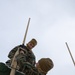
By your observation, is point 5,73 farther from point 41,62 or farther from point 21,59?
point 41,62

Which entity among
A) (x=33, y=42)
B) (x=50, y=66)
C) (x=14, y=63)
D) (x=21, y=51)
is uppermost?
(x=33, y=42)

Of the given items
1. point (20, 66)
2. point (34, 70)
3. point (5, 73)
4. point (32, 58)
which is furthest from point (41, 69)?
point (32, 58)

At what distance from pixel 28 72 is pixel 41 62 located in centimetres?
36

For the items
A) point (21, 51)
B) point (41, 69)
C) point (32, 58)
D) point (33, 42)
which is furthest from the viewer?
point (33, 42)

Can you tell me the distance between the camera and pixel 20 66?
15.5ft

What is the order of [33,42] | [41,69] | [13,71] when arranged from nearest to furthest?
[13,71] < [41,69] < [33,42]

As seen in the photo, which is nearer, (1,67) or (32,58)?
(1,67)

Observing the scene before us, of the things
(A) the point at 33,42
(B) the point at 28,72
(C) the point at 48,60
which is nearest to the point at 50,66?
(C) the point at 48,60

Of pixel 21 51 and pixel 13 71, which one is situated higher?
pixel 21 51

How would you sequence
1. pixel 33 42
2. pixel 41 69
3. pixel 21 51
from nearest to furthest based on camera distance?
pixel 41 69
pixel 21 51
pixel 33 42

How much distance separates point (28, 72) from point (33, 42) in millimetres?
3229

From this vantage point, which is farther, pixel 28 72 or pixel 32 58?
pixel 32 58

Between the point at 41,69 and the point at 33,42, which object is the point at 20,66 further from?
the point at 33,42

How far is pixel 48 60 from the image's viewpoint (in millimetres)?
4688
